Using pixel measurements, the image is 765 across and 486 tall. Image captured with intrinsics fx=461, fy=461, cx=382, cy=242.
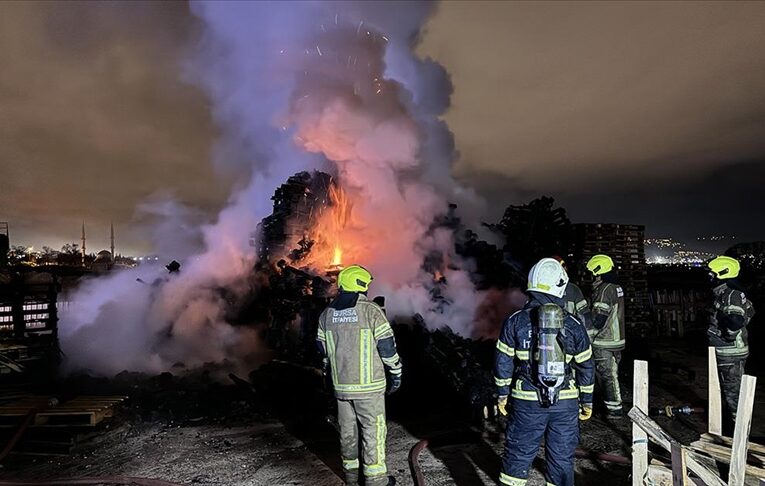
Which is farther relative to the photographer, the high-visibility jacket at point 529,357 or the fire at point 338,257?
the fire at point 338,257

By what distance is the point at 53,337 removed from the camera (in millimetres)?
11008

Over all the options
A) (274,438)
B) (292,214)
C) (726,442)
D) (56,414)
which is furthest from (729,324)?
(292,214)

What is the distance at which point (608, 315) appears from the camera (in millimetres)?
7051

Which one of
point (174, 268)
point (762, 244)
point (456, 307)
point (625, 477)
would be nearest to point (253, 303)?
point (174, 268)

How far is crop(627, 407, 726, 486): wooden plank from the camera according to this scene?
365 centimetres

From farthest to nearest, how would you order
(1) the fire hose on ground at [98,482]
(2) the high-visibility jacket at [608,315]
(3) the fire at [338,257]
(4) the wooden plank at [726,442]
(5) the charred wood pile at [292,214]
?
(5) the charred wood pile at [292,214], (3) the fire at [338,257], (2) the high-visibility jacket at [608,315], (1) the fire hose on ground at [98,482], (4) the wooden plank at [726,442]

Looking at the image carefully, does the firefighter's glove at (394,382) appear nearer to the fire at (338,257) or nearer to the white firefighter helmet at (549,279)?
the white firefighter helmet at (549,279)

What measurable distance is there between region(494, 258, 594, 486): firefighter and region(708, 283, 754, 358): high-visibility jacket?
3.15 m

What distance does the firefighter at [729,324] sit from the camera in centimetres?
599

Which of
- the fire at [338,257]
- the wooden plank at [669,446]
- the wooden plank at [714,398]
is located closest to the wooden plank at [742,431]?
the wooden plank at [669,446]

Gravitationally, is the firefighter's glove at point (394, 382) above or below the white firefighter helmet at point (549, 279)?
below

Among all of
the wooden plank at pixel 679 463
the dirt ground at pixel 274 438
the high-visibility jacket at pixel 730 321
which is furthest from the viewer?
the high-visibility jacket at pixel 730 321

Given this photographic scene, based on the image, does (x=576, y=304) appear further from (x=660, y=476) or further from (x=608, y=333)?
(x=660, y=476)

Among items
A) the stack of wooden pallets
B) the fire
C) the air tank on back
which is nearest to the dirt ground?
the stack of wooden pallets
